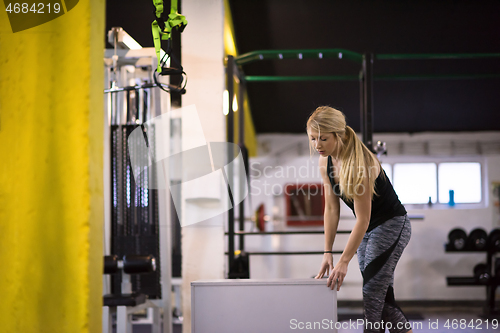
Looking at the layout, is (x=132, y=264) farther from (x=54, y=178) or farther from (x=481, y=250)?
(x=481, y=250)

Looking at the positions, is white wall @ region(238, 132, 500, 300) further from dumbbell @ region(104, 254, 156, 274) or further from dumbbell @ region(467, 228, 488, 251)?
dumbbell @ region(104, 254, 156, 274)

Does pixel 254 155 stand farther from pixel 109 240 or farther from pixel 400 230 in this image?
pixel 400 230

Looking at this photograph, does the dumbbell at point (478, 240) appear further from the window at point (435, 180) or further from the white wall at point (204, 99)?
the white wall at point (204, 99)

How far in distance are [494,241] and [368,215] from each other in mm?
3451

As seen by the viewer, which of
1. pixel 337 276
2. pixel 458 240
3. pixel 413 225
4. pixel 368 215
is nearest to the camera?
pixel 337 276

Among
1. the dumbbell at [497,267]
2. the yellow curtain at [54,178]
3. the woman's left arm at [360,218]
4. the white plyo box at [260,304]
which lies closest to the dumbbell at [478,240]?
the dumbbell at [497,267]

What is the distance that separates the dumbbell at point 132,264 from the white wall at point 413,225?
8.22 ft

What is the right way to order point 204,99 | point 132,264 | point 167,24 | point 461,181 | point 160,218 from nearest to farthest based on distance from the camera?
point 167,24, point 132,264, point 160,218, point 204,99, point 461,181

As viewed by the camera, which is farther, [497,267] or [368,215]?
[497,267]

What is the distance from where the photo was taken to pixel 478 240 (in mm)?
4402

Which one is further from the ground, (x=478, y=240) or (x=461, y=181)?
(x=461, y=181)

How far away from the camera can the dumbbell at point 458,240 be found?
14.5 feet

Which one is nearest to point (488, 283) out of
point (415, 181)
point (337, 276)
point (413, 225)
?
point (413, 225)

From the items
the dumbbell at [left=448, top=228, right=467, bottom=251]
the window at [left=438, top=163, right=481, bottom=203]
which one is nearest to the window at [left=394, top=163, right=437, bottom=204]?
the window at [left=438, top=163, right=481, bottom=203]
